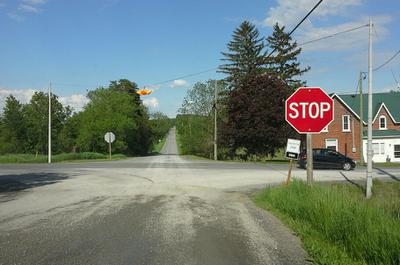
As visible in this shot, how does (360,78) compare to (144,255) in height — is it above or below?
above

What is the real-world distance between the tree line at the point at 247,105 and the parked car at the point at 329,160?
8326 mm

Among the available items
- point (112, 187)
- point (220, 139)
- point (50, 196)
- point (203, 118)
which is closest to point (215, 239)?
point (50, 196)

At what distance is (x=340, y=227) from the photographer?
7.88 metres

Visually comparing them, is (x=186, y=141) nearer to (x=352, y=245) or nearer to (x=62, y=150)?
(x=62, y=150)

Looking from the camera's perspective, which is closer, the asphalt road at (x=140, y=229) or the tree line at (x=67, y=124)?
the asphalt road at (x=140, y=229)

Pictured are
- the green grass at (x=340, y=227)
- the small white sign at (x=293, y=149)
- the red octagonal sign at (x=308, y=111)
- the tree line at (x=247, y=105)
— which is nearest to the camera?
the green grass at (x=340, y=227)

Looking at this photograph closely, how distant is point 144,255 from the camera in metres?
7.04

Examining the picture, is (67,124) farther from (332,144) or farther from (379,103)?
(379,103)

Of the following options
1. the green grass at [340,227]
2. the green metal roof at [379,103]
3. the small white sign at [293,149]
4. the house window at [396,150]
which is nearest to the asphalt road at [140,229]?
the green grass at [340,227]

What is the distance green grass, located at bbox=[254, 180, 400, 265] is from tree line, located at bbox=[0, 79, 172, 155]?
2561 inches

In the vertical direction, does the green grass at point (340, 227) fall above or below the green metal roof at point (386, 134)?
below

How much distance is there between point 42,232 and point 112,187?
9.73 m

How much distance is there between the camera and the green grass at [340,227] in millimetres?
6414

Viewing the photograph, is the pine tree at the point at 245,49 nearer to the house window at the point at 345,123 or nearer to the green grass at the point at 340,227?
the house window at the point at 345,123
